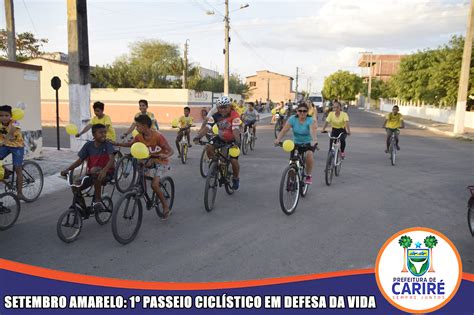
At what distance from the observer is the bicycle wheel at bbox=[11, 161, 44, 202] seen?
270 inches

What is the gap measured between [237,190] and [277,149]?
7077 millimetres

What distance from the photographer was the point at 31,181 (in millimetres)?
6887

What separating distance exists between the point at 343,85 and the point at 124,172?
101 m

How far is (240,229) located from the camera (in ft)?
18.7

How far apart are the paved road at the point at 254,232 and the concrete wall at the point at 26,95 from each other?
162 inches

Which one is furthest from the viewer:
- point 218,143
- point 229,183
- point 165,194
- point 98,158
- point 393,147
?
point 393,147

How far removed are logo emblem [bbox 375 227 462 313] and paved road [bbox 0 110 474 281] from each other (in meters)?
1.01

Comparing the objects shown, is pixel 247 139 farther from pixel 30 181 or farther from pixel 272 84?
pixel 272 84

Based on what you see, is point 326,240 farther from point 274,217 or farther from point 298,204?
point 298,204

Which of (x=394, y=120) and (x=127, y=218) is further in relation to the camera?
(x=394, y=120)

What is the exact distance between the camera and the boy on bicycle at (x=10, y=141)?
21.2ft

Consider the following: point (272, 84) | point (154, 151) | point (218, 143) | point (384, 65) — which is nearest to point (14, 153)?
point (154, 151)

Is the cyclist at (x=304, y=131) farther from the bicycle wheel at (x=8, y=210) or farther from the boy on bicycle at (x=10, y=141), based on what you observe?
the boy on bicycle at (x=10, y=141)

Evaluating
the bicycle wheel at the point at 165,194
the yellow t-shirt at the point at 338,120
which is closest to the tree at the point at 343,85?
the yellow t-shirt at the point at 338,120
